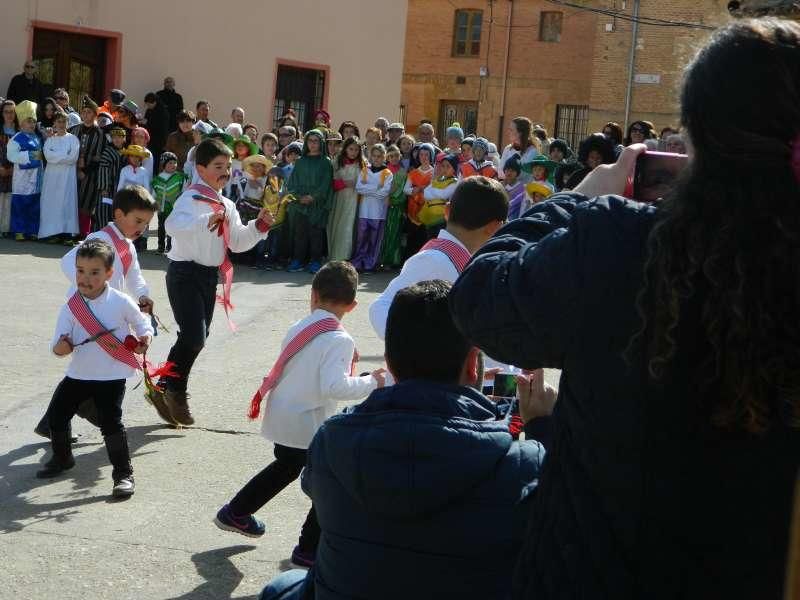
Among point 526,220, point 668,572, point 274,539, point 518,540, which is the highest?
point 526,220

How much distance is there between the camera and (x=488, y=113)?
145 ft

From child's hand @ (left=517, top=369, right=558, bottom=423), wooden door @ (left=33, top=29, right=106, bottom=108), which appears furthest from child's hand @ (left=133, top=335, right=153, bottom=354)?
wooden door @ (left=33, top=29, right=106, bottom=108)

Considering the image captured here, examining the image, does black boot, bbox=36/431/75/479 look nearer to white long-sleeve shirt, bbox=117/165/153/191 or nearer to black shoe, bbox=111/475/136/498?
black shoe, bbox=111/475/136/498

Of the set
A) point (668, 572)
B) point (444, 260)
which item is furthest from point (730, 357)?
point (444, 260)

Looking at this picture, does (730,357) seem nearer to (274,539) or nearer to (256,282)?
(274,539)

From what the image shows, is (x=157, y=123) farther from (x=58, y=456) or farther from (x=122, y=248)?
(x=58, y=456)

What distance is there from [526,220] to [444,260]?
107 inches

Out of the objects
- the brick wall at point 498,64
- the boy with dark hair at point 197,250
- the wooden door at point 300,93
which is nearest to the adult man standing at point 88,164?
the boy with dark hair at point 197,250

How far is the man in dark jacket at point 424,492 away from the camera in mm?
2645

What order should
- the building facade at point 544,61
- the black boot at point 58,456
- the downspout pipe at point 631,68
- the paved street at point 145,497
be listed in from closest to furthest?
1. the paved street at point 145,497
2. the black boot at point 58,456
3. the downspout pipe at point 631,68
4. the building facade at point 544,61

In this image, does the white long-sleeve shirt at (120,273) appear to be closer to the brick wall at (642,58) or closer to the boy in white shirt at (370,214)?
the boy in white shirt at (370,214)

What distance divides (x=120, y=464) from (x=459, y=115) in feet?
131

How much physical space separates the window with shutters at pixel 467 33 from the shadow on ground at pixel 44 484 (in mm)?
38778

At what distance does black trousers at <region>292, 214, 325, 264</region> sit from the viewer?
49.9ft
